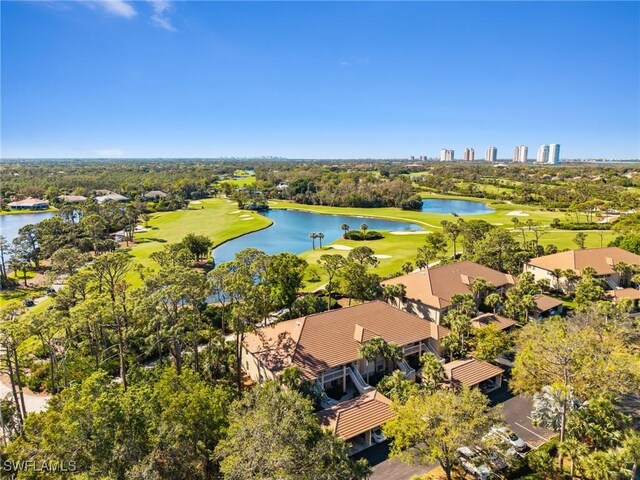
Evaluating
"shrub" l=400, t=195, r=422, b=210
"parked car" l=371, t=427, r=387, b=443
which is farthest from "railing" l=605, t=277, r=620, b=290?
"shrub" l=400, t=195, r=422, b=210

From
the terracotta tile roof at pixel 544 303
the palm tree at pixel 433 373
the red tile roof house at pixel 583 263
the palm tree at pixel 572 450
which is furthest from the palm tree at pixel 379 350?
the red tile roof house at pixel 583 263

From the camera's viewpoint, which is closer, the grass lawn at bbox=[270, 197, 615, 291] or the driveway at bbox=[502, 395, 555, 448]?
the driveway at bbox=[502, 395, 555, 448]

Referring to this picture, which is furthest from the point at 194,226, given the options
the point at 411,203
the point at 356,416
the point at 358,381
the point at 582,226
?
the point at 582,226

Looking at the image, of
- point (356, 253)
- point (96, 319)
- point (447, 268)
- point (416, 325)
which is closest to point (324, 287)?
point (356, 253)

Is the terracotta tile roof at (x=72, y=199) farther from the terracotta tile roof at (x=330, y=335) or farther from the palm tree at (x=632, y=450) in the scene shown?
the palm tree at (x=632, y=450)

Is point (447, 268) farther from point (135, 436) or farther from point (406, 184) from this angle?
point (406, 184)

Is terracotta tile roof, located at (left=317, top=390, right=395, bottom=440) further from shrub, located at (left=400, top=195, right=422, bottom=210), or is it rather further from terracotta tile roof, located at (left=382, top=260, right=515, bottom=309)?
shrub, located at (left=400, top=195, right=422, bottom=210)

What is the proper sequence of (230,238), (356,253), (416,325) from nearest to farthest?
1. (416,325)
2. (356,253)
3. (230,238)
